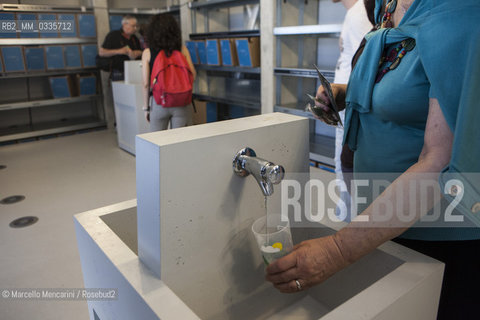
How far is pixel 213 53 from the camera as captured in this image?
3.95 metres

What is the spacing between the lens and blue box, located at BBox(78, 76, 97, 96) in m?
4.83

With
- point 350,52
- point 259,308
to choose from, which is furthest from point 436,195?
point 350,52

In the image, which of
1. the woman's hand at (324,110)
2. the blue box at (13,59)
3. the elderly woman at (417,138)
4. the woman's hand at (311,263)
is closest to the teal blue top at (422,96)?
the elderly woman at (417,138)

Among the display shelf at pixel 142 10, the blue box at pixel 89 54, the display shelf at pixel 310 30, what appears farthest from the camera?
the display shelf at pixel 142 10

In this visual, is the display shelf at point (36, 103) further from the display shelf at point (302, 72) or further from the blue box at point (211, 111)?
the display shelf at point (302, 72)

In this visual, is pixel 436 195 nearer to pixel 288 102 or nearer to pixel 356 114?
pixel 356 114

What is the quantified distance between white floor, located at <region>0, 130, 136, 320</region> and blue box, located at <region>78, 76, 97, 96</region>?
568 millimetres

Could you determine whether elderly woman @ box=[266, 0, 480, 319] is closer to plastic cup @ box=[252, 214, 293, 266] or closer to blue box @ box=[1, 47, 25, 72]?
plastic cup @ box=[252, 214, 293, 266]

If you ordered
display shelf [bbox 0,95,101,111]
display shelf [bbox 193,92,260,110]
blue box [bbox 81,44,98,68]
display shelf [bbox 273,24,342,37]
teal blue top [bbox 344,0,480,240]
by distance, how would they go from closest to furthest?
teal blue top [bbox 344,0,480,240] → display shelf [bbox 273,24,342,37] → display shelf [bbox 193,92,260,110] → display shelf [bbox 0,95,101,111] → blue box [bbox 81,44,98,68]

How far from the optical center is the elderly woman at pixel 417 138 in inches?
21.6

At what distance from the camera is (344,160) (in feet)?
4.44

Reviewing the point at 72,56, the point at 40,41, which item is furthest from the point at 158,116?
the point at 40,41

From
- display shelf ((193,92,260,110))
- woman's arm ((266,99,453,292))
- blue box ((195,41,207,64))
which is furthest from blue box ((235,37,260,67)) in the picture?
woman's arm ((266,99,453,292))

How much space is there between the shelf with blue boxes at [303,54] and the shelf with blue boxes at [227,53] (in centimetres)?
28
